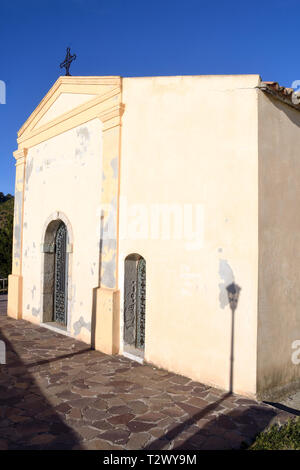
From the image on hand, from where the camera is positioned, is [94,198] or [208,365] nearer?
[208,365]

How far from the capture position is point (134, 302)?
6.69m

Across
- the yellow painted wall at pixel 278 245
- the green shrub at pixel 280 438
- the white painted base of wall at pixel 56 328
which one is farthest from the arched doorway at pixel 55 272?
the green shrub at pixel 280 438

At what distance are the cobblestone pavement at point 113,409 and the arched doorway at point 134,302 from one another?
1.43ft

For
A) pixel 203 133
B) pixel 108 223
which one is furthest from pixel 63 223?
pixel 203 133

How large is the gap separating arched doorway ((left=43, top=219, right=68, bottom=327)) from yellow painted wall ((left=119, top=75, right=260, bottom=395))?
3.13 m

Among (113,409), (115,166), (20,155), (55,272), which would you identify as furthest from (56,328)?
(20,155)

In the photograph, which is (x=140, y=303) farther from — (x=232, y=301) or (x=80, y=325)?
(x=232, y=301)

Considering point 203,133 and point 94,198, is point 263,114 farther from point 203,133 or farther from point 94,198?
point 94,198

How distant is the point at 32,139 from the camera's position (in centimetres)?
993

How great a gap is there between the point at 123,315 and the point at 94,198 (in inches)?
100

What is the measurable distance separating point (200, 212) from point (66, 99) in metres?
5.09

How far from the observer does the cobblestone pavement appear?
11.8 ft

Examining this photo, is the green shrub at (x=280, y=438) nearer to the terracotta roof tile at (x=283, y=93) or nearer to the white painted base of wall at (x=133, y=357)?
the white painted base of wall at (x=133, y=357)

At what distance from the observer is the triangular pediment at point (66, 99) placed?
729 centimetres
